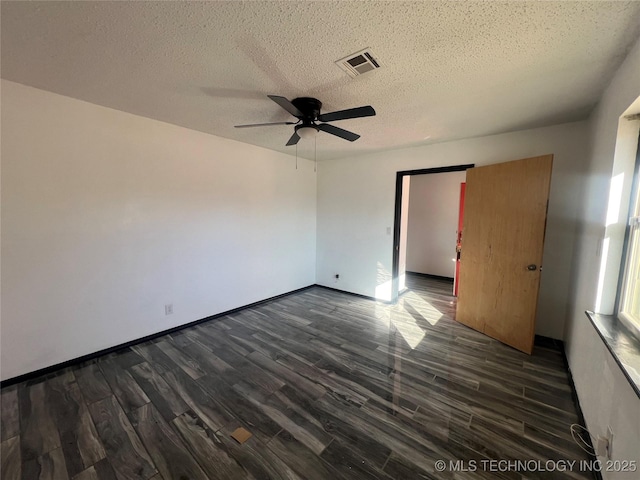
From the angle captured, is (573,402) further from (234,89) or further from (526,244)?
(234,89)

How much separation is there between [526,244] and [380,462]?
2.49 meters

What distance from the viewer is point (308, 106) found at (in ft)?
6.91

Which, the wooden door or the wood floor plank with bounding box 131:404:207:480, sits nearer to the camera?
the wood floor plank with bounding box 131:404:207:480

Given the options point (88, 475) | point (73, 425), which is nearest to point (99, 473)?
point (88, 475)

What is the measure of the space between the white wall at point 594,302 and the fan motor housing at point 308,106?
191 centimetres

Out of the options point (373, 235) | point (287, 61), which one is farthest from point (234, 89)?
point (373, 235)

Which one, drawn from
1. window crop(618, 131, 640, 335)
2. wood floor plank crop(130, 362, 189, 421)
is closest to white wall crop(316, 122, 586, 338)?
window crop(618, 131, 640, 335)

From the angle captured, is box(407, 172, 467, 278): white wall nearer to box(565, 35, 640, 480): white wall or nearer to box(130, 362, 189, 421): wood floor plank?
box(565, 35, 640, 480): white wall

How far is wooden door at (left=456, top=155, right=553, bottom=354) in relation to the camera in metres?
2.55

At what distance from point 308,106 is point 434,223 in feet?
14.7

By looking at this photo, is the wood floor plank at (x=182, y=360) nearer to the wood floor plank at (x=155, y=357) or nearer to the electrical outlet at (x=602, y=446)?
the wood floor plank at (x=155, y=357)

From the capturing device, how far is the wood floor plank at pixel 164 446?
1.38 meters

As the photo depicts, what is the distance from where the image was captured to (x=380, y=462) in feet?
4.73

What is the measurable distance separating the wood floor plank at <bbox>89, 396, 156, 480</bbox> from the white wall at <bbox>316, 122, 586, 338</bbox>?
3.37 m
